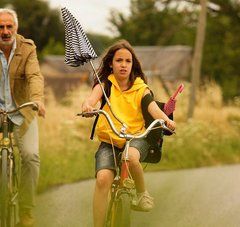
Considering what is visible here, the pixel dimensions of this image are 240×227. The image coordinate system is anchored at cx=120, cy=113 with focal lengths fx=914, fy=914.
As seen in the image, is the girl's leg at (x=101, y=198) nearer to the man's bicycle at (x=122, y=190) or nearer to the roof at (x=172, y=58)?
the man's bicycle at (x=122, y=190)

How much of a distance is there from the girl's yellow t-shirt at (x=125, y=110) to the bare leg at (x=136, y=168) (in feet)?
0.67

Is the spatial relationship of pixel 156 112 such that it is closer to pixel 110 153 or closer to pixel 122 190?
pixel 110 153

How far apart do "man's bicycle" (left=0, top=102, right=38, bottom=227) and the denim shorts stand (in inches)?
22.5

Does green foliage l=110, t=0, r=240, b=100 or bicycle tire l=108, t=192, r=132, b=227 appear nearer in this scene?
bicycle tire l=108, t=192, r=132, b=227

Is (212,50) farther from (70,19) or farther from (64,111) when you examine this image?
(70,19)

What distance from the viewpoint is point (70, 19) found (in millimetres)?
6762

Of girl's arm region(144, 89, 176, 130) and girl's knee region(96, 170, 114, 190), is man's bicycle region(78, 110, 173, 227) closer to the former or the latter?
girl's knee region(96, 170, 114, 190)

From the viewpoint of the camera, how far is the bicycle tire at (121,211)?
5.89 meters

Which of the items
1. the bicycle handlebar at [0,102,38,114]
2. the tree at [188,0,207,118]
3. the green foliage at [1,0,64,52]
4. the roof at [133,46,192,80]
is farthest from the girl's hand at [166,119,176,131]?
the green foliage at [1,0,64,52]

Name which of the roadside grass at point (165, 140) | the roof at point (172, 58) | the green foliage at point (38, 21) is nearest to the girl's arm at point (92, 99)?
the roadside grass at point (165, 140)

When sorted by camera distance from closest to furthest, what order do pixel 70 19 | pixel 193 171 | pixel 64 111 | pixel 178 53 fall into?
1. pixel 70 19
2. pixel 193 171
3. pixel 64 111
4. pixel 178 53

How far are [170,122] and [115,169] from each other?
1.65ft

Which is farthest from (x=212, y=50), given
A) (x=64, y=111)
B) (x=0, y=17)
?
(x=0, y=17)

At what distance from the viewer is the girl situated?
6.34 m
